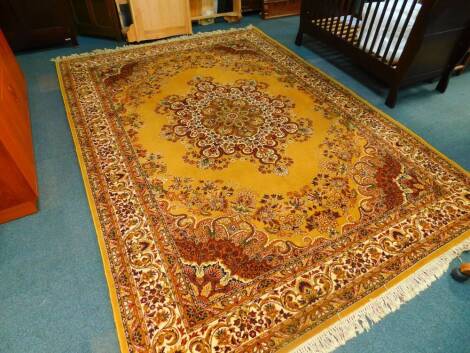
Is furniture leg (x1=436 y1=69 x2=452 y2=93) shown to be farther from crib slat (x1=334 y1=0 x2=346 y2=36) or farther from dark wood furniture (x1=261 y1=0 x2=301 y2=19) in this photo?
dark wood furniture (x1=261 y1=0 x2=301 y2=19)

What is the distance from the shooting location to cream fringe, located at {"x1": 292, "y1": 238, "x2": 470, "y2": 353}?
1.13 metres

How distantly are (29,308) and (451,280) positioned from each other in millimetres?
1837

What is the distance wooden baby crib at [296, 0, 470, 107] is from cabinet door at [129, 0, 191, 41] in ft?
4.30

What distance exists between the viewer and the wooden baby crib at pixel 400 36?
1.93m

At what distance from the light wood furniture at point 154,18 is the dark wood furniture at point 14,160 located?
54.8 inches

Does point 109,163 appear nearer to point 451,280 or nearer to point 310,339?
point 310,339

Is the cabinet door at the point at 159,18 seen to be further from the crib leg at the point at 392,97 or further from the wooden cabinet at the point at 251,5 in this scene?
the crib leg at the point at 392,97

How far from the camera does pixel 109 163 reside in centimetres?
182

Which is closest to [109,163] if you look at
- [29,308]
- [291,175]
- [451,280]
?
[29,308]

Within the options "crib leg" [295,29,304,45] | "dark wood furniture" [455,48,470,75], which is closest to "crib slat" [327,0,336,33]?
"crib leg" [295,29,304,45]

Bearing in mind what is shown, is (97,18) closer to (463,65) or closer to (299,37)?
(299,37)

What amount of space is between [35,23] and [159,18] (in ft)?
3.71

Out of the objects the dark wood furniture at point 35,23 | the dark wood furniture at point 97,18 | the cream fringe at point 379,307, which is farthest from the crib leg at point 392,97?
the dark wood furniture at point 35,23

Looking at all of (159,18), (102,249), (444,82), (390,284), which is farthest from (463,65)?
(102,249)
